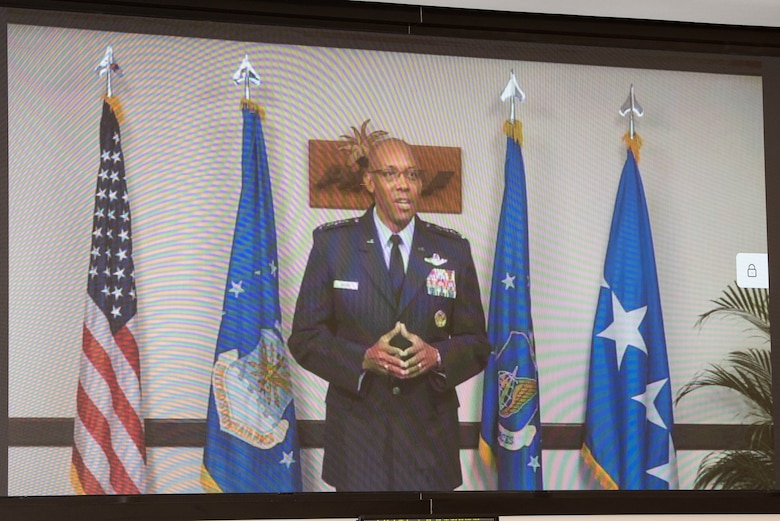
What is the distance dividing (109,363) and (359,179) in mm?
1028

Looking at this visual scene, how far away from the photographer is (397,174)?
3.11 meters

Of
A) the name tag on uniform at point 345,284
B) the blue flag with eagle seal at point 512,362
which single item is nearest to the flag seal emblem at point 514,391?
the blue flag with eagle seal at point 512,362

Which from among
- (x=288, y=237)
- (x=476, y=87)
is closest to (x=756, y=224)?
(x=476, y=87)

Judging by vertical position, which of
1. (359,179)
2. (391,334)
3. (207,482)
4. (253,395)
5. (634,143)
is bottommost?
(207,482)

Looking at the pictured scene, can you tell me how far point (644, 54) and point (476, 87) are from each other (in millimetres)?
657

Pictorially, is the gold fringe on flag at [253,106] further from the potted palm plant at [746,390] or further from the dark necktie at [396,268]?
the potted palm plant at [746,390]

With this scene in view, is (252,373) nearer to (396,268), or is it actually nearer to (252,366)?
(252,366)

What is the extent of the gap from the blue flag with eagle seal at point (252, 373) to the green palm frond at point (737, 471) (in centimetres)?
143

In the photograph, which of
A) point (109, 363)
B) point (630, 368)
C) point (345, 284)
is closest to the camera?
point (109, 363)

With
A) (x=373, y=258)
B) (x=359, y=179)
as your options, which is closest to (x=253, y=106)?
(x=359, y=179)

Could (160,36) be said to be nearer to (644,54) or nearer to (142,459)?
(142,459)

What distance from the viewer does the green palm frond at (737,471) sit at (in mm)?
3150

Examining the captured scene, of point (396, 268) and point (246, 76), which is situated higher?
point (246, 76)

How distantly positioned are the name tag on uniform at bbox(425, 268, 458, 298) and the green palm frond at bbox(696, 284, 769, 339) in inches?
35.3
